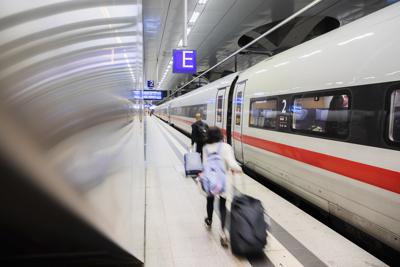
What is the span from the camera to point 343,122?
3.86 metres

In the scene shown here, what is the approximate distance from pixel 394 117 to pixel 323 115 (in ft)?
3.88

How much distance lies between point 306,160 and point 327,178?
54 cm

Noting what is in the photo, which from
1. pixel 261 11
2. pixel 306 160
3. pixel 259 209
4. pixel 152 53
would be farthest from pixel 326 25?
pixel 152 53

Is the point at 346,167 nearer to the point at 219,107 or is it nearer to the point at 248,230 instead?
the point at 248,230

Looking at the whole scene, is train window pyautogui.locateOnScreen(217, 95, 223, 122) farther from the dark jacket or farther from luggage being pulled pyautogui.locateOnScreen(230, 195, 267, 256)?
luggage being pulled pyautogui.locateOnScreen(230, 195, 267, 256)

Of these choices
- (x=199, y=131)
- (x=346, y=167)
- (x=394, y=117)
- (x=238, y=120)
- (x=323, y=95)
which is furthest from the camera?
(x=238, y=120)

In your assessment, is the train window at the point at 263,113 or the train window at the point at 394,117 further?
the train window at the point at 263,113

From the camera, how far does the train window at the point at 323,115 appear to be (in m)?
3.87

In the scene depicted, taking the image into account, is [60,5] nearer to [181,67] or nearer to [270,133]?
[270,133]

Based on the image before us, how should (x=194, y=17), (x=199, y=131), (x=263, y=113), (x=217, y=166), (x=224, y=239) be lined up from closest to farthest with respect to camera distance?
(x=217, y=166)
(x=224, y=239)
(x=263, y=113)
(x=199, y=131)
(x=194, y=17)

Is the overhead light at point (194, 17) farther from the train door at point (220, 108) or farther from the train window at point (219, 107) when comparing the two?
the train window at point (219, 107)

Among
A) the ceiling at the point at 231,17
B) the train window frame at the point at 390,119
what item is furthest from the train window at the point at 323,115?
the ceiling at the point at 231,17

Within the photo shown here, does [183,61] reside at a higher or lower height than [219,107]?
higher

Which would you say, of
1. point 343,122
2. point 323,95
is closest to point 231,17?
point 323,95
